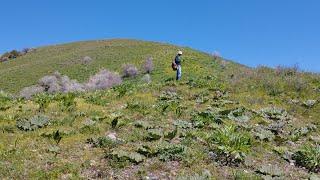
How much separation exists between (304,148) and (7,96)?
521 inches

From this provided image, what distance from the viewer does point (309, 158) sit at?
13.8 metres

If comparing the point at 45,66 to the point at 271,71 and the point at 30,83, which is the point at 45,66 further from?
the point at 271,71

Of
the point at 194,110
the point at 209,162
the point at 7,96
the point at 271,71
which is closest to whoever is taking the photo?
the point at 209,162

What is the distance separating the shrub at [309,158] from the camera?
13539 mm

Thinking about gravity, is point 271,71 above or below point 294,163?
above

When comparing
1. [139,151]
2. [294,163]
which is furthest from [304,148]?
[139,151]

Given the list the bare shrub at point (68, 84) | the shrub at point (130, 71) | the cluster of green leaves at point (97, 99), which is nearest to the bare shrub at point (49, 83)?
the bare shrub at point (68, 84)

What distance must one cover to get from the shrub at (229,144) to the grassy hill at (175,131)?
0.03 meters

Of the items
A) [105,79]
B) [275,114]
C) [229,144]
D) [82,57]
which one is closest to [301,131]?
[275,114]

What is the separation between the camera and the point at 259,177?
12.4 meters

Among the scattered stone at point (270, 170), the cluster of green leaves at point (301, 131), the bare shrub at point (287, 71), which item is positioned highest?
the bare shrub at point (287, 71)

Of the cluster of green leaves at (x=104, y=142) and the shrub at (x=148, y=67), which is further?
the shrub at (x=148, y=67)

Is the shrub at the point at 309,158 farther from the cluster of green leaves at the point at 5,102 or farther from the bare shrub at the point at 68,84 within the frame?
the bare shrub at the point at 68,84

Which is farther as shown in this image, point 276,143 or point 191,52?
point 191,52
